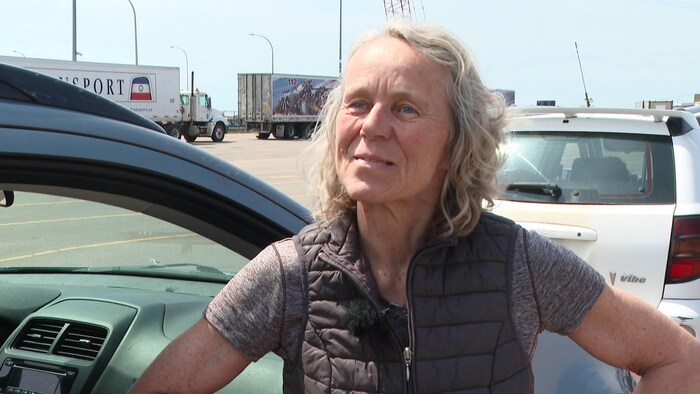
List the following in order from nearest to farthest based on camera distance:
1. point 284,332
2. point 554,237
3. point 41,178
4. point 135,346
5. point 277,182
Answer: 1. point 41,178
2. point 284,332
3. point 135,346
4. point 554,237
5. point 277,182

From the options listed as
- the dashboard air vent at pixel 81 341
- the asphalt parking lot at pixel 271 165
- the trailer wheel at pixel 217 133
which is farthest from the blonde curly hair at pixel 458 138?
the trailer wheel at pixel 217 133

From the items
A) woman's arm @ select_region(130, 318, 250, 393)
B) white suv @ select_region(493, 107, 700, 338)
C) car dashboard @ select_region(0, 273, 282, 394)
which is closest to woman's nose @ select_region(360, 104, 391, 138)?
woman's arm @ select_region(130, 318, 250, 393)

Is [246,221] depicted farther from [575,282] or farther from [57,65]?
[57,65]

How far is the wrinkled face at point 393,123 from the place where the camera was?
1.69m

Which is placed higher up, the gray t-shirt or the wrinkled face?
the wrinkled face

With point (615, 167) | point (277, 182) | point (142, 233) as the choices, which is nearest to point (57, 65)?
point (277, 182)

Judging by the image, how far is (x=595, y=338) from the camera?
1.82 meters

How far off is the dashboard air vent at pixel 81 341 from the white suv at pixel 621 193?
102 inches

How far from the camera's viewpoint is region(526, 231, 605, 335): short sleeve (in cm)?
174

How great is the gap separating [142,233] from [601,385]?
1.30 metres

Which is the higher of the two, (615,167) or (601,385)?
(615,167)

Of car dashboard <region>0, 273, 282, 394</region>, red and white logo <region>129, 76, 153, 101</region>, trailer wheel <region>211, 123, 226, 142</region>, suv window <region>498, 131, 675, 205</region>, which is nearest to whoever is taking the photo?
car dashboard <region>0, 273, 282, 394</region>

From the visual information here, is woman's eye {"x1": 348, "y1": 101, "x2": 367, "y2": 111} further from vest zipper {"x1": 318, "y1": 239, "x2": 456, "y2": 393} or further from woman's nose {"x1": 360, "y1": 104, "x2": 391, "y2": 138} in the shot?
vest zipper {"x1": 318, "y1": 239, "x2": 456, "y2": 393}

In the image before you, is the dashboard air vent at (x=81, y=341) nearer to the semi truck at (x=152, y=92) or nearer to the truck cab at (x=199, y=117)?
the semi truck at (x=152, y=92)
